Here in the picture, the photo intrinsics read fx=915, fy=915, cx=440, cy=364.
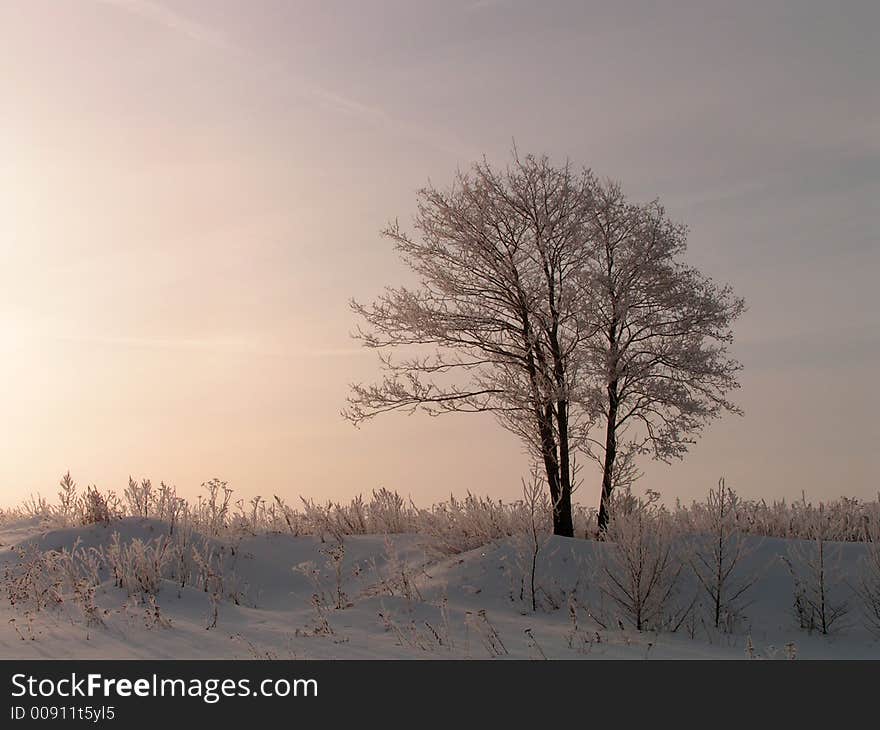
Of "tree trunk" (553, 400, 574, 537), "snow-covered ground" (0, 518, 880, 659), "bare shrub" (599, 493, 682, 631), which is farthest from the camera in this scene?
"tree trunk" (553, 400, 574, 537)

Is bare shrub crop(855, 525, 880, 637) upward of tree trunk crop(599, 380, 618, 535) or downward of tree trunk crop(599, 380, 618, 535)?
downward

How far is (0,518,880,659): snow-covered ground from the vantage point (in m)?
9.51

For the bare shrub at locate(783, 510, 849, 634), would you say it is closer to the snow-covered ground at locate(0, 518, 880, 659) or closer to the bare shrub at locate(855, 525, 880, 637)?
the snow-covered ground at locate(0, 518, 880, 659)

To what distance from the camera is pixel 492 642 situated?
9.13m

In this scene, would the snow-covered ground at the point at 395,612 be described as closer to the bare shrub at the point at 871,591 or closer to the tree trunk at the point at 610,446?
the bare shrub at the point at 871,591

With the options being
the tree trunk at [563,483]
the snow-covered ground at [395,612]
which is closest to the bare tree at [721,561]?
the snow-covered ground at [395,612]

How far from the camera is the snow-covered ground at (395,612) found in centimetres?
951

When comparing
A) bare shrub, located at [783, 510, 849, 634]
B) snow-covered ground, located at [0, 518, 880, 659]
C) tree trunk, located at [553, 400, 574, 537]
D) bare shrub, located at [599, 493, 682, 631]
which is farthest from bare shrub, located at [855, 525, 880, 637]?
tree trunk, located at [553, 400, 574, 537]

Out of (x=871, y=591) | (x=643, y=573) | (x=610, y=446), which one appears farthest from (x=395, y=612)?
(x=610, y=446)

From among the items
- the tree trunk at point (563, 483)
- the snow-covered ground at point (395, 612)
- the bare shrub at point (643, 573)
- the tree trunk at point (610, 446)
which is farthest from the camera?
the tree trunk at point (610, 446)

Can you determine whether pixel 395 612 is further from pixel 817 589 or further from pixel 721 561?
pixel 817 589

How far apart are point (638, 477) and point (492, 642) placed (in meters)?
10.1
